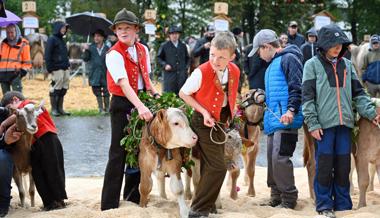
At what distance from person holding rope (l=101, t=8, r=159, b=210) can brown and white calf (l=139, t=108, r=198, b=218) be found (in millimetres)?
171

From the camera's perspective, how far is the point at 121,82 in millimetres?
6297

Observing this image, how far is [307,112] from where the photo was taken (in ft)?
20.9

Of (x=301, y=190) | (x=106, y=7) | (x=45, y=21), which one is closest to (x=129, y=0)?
(x=106, y=7)

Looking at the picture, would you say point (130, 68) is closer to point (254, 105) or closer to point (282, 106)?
point (282, 106)

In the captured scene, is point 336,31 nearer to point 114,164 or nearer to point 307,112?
point 307,112

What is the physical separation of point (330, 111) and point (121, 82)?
6.81 feet

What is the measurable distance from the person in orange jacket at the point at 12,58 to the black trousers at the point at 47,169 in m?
7.86

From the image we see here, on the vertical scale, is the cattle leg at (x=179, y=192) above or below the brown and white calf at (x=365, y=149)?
below

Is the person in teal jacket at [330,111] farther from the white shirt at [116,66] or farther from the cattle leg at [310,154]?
the white shirt at [116,66]

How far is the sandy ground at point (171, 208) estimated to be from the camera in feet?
20.9

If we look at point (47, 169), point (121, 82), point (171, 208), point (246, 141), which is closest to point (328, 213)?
point (246, 141)

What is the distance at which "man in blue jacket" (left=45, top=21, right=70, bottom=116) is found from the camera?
622 inches

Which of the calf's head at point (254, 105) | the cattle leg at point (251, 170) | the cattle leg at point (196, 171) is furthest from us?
the cattle leg at point (251, 170)

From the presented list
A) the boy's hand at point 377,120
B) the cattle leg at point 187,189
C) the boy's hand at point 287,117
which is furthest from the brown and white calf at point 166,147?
the boy's hand at point 377,120
